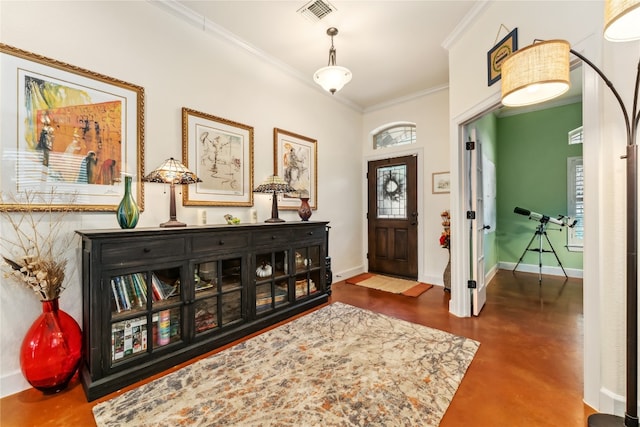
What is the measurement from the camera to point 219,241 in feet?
7.52

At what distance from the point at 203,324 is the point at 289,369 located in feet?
2.79

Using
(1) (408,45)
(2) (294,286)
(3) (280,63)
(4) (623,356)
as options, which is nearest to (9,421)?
(2) (294,286)

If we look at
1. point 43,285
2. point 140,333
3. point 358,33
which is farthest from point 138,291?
point 358,33

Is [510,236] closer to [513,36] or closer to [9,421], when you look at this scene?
[513,36]

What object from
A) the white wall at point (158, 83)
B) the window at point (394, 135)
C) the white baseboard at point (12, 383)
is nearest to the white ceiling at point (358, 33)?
the white wall at point (158, 83)

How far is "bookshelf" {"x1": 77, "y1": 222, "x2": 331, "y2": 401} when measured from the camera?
1701 millimetres

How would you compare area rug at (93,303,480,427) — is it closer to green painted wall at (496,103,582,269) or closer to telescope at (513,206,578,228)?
telescope at (513,206,578,228)

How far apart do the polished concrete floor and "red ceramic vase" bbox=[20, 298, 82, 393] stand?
133mm

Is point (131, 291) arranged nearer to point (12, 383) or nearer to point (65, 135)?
point (12, 383)

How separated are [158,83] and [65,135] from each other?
2.84 feet

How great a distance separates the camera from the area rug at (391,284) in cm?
380

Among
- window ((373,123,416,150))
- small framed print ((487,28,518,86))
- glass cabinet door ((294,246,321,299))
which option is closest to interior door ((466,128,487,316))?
small framed print ((487,28,518,86))

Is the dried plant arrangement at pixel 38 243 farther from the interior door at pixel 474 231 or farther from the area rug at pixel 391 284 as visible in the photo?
the interior door at pixel 474 231

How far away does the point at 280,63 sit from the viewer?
3414 mm
